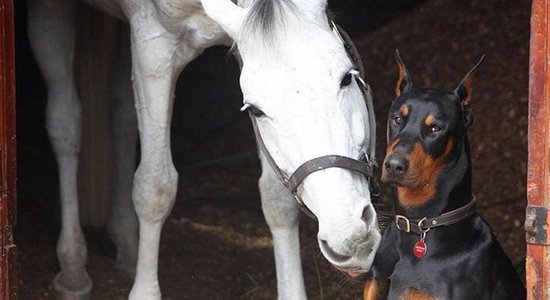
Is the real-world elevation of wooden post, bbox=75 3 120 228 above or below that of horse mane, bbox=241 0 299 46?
below

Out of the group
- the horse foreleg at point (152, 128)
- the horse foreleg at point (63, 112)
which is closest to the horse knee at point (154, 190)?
the horse foreleg at point (152, 128)

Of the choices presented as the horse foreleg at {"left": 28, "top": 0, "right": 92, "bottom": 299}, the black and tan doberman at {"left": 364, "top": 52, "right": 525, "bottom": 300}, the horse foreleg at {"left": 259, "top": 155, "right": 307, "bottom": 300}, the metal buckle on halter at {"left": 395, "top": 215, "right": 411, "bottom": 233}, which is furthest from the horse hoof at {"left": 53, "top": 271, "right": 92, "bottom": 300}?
the metal buckle on halter at {"left": 395, "top": 215, "right": 411, "bottom": 233}

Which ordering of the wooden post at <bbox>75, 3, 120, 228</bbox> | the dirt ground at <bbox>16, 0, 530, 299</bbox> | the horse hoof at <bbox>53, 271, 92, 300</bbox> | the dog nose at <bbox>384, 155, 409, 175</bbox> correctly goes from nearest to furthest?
the dog nose at <bbox>384, 155, 409, 175</bbox>
the horse hoof at <bbox>53, 271, 92, 300</bbox>
the dirt ground at <bbox>16, 0, 530, 299</bbox>
the wooden post at <bbox>75, 3, 120, 228</bbox>

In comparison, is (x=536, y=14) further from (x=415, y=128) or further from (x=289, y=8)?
(x=289, y=8)

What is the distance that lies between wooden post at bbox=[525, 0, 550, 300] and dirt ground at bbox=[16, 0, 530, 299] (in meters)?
2.31

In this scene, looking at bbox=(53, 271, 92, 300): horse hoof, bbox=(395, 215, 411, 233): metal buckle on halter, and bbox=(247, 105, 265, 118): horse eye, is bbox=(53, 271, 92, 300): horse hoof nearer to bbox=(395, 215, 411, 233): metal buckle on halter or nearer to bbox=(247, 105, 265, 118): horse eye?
bbox=(247, 105, 265, 118): horse eye

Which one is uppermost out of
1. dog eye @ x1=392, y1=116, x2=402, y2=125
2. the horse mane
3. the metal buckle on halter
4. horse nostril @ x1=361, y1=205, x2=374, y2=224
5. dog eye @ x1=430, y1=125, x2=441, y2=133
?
the horse mane

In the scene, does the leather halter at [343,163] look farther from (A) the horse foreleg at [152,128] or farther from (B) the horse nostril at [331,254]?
(A) the horse foreleg at [152,128]

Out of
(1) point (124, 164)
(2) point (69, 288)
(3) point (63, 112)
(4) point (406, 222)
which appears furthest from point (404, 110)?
(1) point (124, 164)

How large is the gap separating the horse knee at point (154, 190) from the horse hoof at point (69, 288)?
2.69ft

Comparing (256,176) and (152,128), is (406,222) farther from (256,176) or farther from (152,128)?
(256,176)

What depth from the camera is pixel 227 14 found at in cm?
420

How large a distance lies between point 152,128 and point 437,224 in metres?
1.50

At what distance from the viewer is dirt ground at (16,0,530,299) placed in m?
6.09
